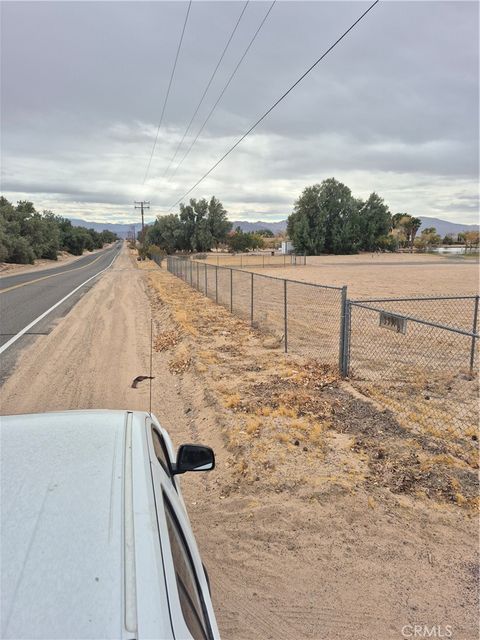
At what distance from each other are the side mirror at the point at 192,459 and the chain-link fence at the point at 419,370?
3.69 metres

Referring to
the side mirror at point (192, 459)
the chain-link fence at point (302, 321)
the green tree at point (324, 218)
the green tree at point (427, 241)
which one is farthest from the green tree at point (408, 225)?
the side mirror at point (192, 459)

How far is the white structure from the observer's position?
1168 millimetres

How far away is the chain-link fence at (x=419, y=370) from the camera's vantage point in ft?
19.9

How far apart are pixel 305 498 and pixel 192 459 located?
221cm

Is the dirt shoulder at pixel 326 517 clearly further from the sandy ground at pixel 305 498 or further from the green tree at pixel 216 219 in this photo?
the green tree at pixel 216 219

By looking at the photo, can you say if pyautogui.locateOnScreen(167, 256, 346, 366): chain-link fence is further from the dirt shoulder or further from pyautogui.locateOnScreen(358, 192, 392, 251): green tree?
pyautogui.locateOnScreen(358, 192, 392, 251): green tree

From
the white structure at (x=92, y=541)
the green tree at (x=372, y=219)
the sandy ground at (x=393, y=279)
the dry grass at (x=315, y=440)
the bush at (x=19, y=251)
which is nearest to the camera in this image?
the white structure at (x=92, y=541)

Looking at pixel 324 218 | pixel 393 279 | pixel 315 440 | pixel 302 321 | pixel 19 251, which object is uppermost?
pixel 324 218

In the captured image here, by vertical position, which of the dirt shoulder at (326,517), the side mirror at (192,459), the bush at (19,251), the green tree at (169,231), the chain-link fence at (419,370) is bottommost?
the dirt shoulder at (326,517)

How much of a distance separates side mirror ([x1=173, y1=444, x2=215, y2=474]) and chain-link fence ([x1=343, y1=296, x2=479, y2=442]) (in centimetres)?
369

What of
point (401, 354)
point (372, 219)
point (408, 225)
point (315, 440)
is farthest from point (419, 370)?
point (408, 225)

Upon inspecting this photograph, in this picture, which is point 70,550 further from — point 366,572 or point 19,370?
point 19,370

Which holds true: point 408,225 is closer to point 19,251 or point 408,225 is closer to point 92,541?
point 19,251

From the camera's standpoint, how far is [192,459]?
2.46 meters
